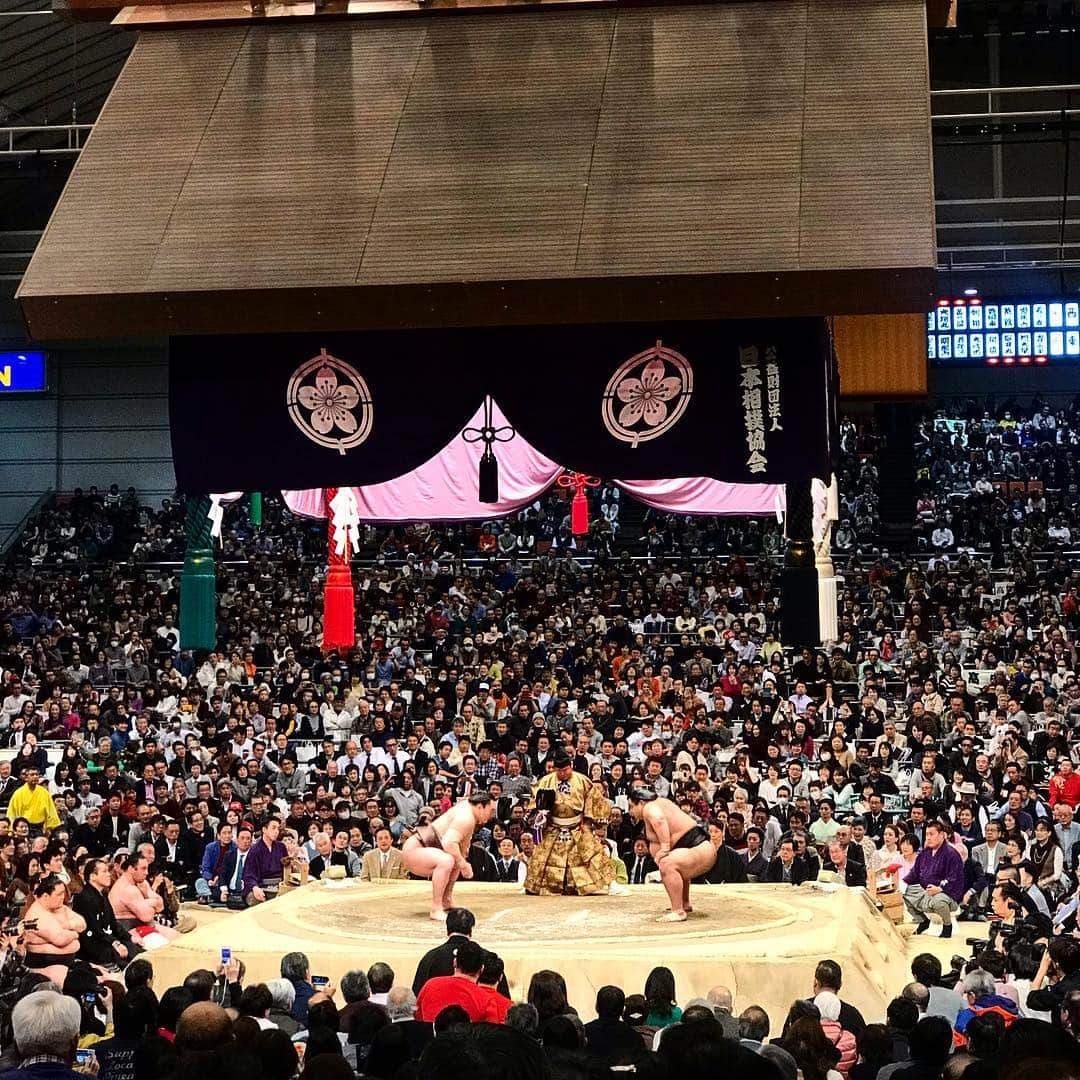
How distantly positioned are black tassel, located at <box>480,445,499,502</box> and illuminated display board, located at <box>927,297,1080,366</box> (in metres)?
9.58

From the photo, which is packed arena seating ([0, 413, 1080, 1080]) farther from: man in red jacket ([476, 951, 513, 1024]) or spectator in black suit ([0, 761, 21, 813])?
spectator in black suit ([0, 761, 21, 813])

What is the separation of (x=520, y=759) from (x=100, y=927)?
371 centimetres

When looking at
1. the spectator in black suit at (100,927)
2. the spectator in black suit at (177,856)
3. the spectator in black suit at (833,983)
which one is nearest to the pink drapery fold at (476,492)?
the spectator in black suit at (100,927)

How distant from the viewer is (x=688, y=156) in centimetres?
472

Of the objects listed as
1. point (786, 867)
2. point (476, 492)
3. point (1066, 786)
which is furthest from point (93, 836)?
point (1066, 786)

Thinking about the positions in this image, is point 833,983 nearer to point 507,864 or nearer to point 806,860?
point 806,860

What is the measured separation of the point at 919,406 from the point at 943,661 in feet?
18.5

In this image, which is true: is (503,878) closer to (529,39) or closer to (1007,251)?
(529,39)

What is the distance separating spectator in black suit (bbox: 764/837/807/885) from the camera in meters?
7.87

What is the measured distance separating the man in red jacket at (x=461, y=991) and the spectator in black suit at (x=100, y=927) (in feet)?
9.06

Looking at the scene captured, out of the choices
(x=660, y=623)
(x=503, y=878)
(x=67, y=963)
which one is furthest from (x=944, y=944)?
(x=660, y=623)

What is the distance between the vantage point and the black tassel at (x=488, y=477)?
5535 mm

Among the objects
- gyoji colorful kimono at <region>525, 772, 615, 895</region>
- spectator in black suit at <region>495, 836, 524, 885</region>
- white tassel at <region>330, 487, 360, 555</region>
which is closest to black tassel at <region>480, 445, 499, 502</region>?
Answer: white tassel at <region>330, 487, 360, 555</region>

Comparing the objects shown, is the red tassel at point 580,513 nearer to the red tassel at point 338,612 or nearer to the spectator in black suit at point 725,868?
the spectator in black suit at point 725,868
